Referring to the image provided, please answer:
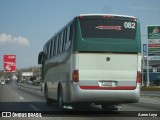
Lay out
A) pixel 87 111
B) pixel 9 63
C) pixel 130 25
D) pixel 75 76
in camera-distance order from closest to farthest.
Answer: pixel 75 76 → pixel 130 25 → pixel 87 111 → pixel 9 63

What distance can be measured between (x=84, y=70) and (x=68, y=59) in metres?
1.06

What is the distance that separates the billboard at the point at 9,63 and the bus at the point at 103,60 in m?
63.2

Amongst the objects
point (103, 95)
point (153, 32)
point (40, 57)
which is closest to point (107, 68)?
point (103, 95)

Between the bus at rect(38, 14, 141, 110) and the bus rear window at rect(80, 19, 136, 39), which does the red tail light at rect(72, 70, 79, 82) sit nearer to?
the bus at rect(38, 14, 141, 110)

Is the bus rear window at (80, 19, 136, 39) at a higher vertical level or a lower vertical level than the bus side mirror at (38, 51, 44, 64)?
higher

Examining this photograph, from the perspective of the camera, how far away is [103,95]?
14883 mm

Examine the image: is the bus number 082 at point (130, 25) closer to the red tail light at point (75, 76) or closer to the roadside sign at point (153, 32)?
the red tail light at point (75, 76)

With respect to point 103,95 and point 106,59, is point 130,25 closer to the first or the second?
point 106,59

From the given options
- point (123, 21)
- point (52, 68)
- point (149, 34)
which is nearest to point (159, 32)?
point (149, 34)

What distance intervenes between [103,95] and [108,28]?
2.49 metres

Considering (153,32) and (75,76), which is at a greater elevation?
(153,32)

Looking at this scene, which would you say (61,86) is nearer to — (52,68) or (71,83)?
(71,83)

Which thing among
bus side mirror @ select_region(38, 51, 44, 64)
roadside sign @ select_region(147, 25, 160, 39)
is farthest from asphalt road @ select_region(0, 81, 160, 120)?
roadside sign @ select_region(147, 25, 160, 39)

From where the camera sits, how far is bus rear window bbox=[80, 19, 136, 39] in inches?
601
